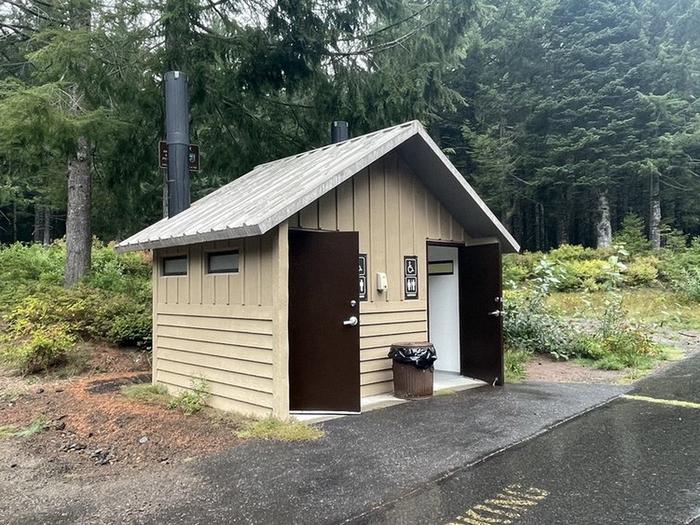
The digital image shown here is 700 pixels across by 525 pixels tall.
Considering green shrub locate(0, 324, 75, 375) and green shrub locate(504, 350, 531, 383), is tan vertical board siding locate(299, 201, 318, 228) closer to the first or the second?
green shrub locate(504, 350, 531, 383)

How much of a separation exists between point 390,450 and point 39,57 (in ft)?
23.6

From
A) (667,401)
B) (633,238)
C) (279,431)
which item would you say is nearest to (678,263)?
(633,238)

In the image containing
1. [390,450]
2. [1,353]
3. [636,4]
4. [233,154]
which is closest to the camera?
[390,450]

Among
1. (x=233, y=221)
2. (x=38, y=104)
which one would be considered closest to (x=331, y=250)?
(x=233, y=221)

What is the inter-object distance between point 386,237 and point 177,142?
141 inches

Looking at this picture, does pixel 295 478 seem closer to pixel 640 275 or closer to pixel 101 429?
pixel 101 429

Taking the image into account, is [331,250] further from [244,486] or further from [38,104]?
[38,104]

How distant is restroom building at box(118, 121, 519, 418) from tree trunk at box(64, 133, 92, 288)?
13.4 ft

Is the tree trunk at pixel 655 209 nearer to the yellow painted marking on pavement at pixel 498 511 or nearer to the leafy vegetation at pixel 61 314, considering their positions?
the leafy vegetation at pixel 61 314

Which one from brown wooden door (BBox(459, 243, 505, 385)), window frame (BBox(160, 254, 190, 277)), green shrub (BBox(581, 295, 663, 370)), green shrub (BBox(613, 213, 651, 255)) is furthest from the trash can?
green shrub (BBox(613, 213, 651, 255))

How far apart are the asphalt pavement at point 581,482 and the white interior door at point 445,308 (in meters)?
2.73

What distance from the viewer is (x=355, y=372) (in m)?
5.65

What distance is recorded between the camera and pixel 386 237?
663cm

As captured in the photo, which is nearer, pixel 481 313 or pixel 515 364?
pixel 481 313
